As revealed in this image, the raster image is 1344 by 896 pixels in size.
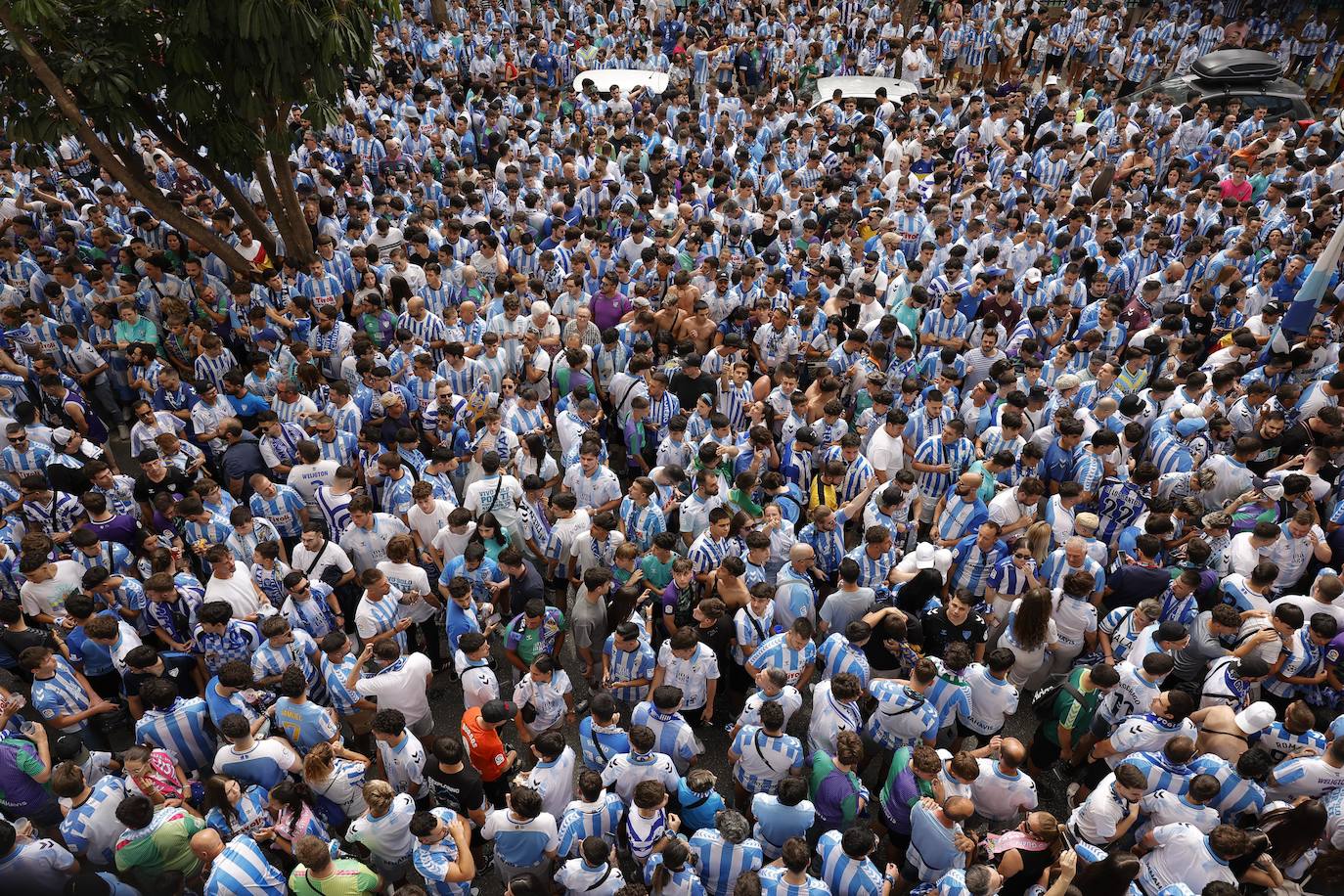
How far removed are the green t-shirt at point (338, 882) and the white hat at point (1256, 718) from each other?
516 centimetres

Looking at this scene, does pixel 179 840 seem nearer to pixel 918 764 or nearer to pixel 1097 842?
pixel 918 764

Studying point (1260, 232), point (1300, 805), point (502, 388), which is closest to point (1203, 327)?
point (1260, 232)

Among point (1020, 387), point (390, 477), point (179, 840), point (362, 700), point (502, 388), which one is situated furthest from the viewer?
point (1020, 387)

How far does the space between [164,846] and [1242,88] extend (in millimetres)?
19215

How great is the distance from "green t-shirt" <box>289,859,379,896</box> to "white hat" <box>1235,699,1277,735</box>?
16.9ft

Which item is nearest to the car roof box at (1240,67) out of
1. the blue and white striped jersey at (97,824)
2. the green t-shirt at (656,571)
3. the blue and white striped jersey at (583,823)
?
the green t-shirt at (656,571)

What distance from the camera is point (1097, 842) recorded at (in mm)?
5098

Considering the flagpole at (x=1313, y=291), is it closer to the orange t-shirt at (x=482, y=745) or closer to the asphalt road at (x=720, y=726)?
the asphalt road at (x=720, y=726)

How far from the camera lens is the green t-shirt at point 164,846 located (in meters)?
4.69

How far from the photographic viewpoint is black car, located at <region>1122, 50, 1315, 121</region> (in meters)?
15.7

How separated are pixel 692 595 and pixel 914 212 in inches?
283

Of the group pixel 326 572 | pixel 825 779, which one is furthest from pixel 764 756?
pixel 326 572

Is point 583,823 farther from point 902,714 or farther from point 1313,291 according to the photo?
point 1313,291

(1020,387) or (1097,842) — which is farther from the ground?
(1020,387)
